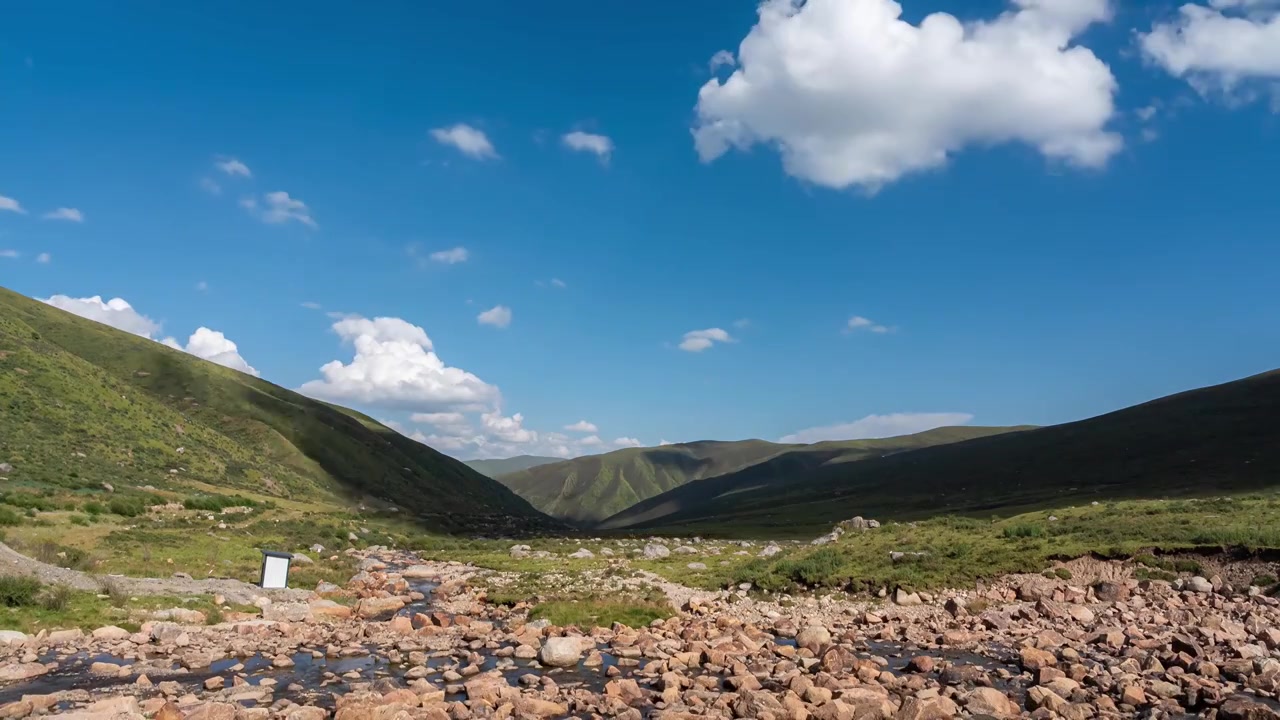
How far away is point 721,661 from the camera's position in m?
22.1

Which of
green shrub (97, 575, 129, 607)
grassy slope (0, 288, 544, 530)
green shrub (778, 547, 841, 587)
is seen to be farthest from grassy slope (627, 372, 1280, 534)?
green shrub (97, 575, 129, 607)

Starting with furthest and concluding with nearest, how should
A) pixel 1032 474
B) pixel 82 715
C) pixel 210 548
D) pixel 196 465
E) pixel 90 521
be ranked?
pixel 1032 474 < pixel 196 465 < pixel 90 521 < pixel 210 548 < pixel 82 715

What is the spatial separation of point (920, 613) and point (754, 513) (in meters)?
121


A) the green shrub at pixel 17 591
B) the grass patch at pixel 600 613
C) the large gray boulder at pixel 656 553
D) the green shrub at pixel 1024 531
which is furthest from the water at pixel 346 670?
the large gray boulder at pixel 656 553

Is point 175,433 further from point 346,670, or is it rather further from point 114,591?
point 346,670

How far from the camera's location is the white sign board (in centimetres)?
3438

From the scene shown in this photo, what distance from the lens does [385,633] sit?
27.0 m

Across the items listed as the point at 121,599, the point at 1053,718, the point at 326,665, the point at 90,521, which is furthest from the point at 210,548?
the point at 1053,718

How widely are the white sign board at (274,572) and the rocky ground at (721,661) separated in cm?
379

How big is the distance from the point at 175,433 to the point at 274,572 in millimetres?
80592

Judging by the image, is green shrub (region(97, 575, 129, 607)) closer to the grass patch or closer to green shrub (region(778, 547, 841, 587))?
the grass patch

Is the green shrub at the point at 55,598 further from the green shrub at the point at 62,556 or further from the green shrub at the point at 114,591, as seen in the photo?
the green shrub at the point at 62,556

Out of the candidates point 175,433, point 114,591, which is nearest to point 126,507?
point 114,591

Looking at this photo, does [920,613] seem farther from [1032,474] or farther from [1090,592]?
[1032,474]
